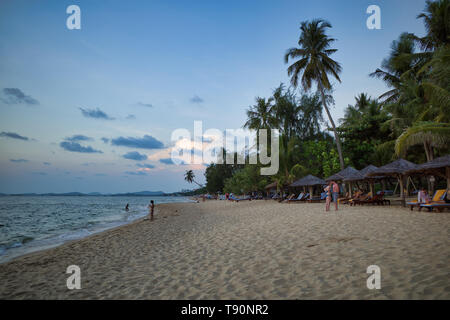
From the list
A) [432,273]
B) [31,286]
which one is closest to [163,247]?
[31,286]

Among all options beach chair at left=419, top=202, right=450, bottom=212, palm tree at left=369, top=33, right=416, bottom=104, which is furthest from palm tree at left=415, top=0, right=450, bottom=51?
beach chair at left=419, top=202, right=450, bottom=212

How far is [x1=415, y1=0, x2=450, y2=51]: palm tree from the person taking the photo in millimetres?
18250

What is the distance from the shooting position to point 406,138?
37.7ft

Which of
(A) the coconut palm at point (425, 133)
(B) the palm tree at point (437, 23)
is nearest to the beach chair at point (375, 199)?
(A) the coconut palm at point (425, 133)

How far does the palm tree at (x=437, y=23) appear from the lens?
18.2m

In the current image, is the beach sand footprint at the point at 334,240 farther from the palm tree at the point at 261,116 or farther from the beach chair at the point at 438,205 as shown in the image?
the palm tree at the point at 261,116

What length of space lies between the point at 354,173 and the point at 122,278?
1682 cm

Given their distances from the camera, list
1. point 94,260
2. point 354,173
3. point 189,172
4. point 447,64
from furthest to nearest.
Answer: point 189,172
point 354,173
point 447,64
point 94,260

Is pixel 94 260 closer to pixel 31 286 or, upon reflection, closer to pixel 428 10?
pixel 31 286

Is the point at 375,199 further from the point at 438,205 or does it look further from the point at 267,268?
the point at 267,268

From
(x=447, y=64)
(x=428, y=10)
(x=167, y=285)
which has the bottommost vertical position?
(x=167, y=285)

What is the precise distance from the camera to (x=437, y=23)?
1869 centimetres

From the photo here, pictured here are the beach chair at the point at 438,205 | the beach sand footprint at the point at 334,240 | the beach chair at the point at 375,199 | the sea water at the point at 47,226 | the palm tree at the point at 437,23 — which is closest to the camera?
the beach sand footprint at the point at 334,240

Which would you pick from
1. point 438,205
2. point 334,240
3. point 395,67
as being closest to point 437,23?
point 395,67
